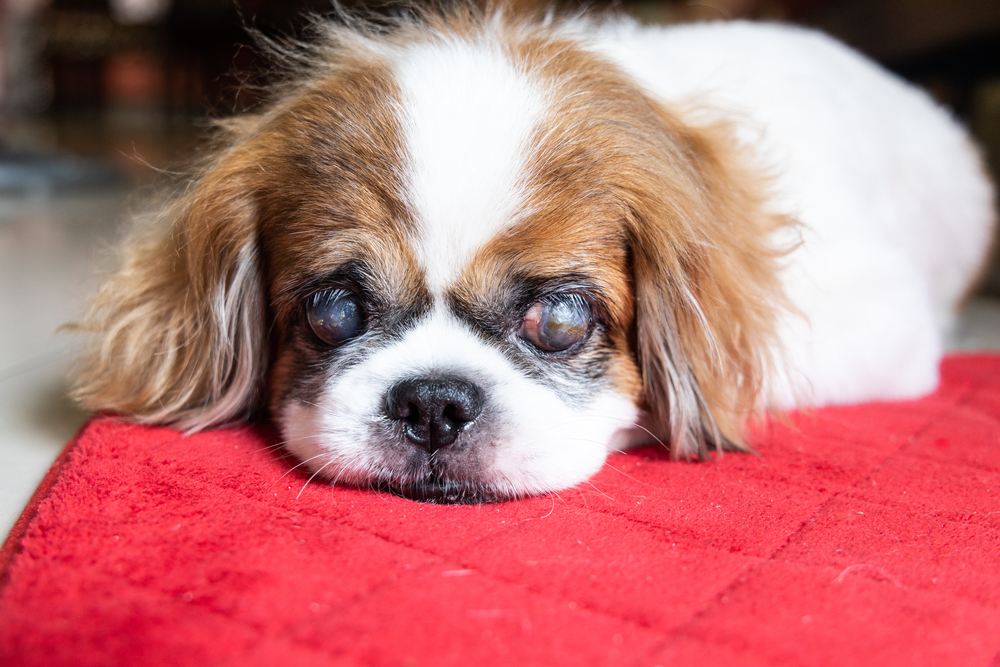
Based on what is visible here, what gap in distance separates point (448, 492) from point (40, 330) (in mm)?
2102

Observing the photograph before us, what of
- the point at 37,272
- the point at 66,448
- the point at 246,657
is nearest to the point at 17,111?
the point at 37,272

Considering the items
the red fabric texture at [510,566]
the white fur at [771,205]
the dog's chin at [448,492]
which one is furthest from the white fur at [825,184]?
the dog's chin at [448,492]

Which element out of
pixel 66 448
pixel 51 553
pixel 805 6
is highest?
pixel 805 6

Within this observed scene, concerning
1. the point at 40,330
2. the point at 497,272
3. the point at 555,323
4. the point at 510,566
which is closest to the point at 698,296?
the point at 555,323

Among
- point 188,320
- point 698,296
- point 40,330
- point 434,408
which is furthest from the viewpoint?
point 40,330

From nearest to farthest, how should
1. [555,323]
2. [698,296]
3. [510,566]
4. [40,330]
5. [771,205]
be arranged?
1. [510,566]
2. [555,323]
3. [698,296]
4. [771,205]
5. [40,330]

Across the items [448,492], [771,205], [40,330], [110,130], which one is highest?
[771,205]

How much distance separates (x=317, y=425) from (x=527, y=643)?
786mm

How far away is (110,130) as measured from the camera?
16953mm

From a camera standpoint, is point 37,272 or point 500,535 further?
point 37,272

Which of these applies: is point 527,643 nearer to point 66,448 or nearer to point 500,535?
point 500,535

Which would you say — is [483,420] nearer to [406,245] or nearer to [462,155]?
[406,245]

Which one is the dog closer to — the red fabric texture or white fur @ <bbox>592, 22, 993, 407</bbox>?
white fur @ <bbox>592, 22, 993, 407</bbox>

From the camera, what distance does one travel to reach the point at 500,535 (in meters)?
1.45
